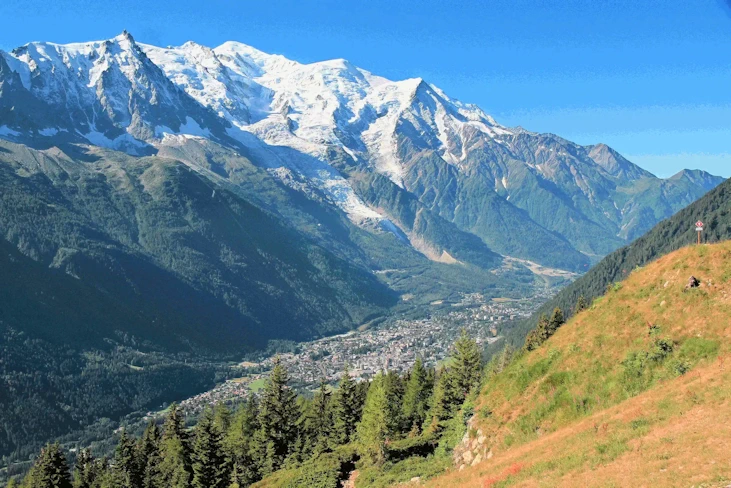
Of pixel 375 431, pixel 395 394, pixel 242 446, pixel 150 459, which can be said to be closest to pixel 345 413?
pixel 395 394

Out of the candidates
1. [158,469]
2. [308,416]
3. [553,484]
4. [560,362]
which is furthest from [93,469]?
[553,484]

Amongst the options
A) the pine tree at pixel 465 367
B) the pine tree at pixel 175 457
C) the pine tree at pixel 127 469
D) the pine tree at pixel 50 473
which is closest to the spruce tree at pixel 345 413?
the pine tree at pixel 465 367

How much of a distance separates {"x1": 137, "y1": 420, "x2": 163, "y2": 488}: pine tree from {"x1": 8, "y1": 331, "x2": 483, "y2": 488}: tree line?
0.53 feet

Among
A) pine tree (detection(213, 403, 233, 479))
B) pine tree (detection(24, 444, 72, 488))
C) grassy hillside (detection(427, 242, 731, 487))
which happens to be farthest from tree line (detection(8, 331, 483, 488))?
grassy hillside (detection(427, 242, 731, 487))

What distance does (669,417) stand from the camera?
3262 cm

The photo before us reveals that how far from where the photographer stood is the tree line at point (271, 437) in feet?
269

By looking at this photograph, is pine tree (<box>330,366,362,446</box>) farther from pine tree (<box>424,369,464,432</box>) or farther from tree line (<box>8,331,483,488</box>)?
pine tree (<box>424,369,464,432</box>)

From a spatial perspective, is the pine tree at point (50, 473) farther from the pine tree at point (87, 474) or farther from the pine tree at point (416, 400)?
the pine tree at point (416, 400)

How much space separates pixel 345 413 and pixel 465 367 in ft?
75.6

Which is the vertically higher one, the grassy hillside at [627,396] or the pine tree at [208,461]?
the grassy hillside at [627,396]

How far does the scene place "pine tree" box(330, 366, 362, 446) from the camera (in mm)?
90562

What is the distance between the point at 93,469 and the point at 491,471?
93.2 metres

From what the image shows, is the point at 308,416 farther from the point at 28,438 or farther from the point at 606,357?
the point at 28,438

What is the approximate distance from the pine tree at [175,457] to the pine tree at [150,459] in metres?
1.21
